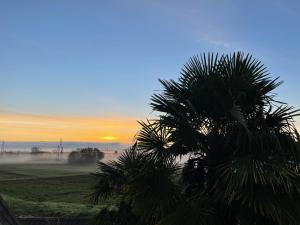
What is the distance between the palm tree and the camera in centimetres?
848

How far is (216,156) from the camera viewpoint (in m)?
9.82

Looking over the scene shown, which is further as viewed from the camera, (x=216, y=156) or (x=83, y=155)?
(x=83, y=155)

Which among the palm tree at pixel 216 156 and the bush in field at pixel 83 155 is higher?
the bush in field at pixel 83 155

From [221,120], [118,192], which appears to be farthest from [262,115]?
[118,192]

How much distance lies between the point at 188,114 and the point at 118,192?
7.92 feet

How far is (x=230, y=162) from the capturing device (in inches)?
349

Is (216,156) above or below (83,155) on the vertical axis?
below

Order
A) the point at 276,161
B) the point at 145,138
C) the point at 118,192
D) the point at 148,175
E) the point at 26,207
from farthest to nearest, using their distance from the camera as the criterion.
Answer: the point at 26,207 < the point at 118,192 < the point at 145,138 < the point at 148,175 < the point at 276,161

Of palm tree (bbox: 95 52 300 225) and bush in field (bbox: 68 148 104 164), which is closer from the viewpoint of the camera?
palm tree (bbox: 95 52 300 225)

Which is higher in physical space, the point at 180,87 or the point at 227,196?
the point at 180,87

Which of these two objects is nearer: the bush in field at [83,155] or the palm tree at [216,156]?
the palm tree at [216,156]

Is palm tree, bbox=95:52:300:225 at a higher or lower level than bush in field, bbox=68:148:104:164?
lower

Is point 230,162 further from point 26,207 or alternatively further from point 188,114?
point 26,207

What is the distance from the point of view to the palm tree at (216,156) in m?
8.48
